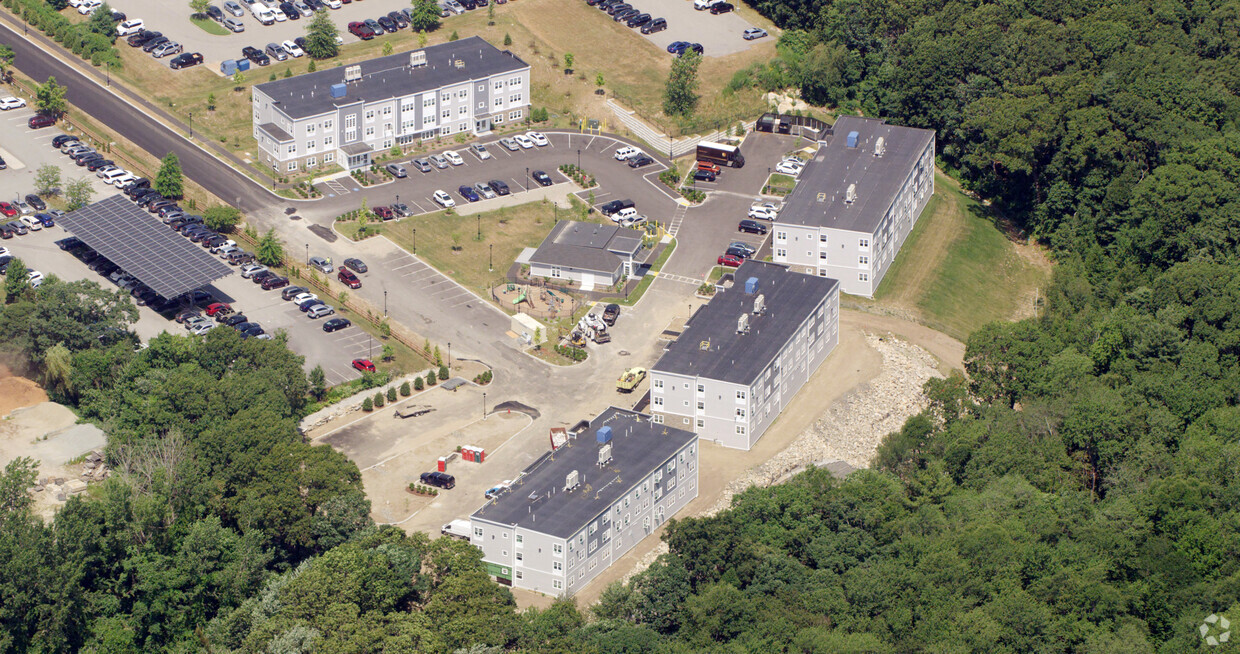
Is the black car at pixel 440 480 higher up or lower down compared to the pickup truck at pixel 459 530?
lower down

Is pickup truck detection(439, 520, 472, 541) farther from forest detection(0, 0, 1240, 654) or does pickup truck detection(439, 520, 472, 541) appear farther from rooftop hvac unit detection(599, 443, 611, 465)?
rooftop hvac unit detection(599, 443, 611, 465)

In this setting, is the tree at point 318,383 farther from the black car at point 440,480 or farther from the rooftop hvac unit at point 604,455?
the rooftop hvac unit at point 604,455

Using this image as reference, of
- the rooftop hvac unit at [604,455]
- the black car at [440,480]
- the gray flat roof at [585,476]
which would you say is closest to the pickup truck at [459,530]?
the gray flat roof at [585,476]

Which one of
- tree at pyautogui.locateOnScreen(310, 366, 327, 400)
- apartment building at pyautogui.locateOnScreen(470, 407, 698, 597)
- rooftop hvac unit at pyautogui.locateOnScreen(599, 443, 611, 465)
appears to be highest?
rooftop hvac unit at pyautogui.locateOnScreen(599, 443, 611, 465)

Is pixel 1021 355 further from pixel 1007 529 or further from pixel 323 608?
pixel 323 608

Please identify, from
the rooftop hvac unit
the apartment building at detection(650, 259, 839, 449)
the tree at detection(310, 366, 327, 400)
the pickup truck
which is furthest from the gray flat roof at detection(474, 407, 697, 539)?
the tree at detection(310, 366, 327, 400)

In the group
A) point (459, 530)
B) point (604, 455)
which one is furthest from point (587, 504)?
point (459, 530)
